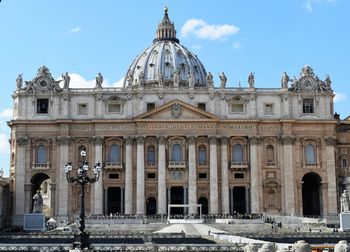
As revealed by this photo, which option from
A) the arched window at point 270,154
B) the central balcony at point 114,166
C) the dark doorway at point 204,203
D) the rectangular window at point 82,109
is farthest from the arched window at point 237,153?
the rectangular window at point 82,109

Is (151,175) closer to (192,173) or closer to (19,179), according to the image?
(192,173)

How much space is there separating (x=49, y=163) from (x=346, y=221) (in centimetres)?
3964

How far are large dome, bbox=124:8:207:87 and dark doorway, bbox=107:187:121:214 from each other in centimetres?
3742

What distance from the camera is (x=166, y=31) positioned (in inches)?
5192

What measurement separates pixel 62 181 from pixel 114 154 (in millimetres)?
7579

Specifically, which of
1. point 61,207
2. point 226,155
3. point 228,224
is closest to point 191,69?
point 226,155

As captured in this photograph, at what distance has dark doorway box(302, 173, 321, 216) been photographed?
8725cm

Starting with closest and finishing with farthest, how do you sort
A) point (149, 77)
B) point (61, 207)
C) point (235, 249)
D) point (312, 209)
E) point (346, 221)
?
point (235, 249) → point (346, 221) → point (61, 207) → point (312, 209) → point (149, 77)

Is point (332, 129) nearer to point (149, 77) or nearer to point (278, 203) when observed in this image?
point (278, 203)

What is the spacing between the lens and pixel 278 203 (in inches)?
3295

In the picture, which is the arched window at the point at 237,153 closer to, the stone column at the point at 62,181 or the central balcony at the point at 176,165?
the central balcony at the point at 176,165

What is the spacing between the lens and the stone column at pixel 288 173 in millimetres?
82875

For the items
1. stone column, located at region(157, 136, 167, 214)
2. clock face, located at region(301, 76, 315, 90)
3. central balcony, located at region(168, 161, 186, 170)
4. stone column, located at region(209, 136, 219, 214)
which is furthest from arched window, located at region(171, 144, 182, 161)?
clock face, located at region(301, 76, 315, 90)

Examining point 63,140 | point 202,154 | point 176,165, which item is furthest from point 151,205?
point 63,140
